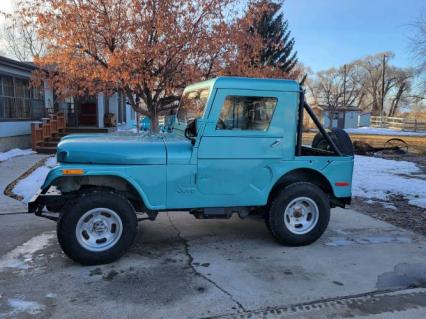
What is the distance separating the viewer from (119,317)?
3389mm

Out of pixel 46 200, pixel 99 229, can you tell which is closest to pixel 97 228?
pixel 99 229

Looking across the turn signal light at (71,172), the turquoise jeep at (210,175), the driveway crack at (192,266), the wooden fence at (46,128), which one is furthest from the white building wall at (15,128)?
the turn signal light at (71,172)

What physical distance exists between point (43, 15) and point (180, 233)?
7.15 metres

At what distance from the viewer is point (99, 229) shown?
4535mm

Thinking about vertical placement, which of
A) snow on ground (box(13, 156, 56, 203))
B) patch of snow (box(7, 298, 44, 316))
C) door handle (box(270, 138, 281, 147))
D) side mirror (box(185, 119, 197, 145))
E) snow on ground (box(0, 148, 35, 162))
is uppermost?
side mirror (box(185, 119, 197, 145))

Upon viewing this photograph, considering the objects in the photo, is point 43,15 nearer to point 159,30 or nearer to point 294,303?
point 159,30

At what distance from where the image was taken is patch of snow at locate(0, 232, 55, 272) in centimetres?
445

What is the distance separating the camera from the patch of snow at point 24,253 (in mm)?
4449

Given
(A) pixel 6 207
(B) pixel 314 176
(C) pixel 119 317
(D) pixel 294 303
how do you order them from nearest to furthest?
(C) pixel 119 317 → (D) pixel 294 303 → (B) pixel 314 176 → (A) pixel 6 207

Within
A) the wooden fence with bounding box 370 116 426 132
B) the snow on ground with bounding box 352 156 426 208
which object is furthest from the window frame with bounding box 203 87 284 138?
the wooden fence with bounding box 370 116 426 132

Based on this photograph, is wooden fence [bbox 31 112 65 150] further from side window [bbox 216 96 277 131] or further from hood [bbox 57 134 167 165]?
side window [bbox 216 96 277 131]

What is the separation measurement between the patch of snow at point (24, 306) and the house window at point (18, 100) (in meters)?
12.3

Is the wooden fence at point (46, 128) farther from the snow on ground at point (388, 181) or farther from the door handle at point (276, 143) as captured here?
the door handle at point (276, 143)

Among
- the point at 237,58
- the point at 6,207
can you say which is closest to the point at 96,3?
the point at 237,58
